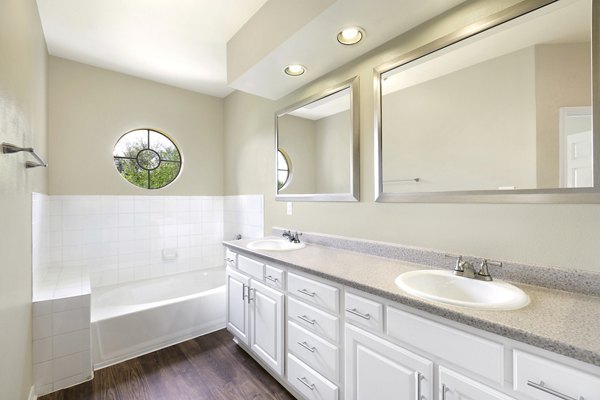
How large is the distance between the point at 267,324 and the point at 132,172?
241 centimetres

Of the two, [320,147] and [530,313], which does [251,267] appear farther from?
[530,313]

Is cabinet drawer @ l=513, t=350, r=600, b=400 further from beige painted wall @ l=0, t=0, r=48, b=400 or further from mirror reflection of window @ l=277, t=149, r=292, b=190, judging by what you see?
mirror reflection of window @ l=277, t=149, r=292, b=190

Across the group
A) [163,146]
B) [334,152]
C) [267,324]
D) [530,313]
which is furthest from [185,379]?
[163,146]

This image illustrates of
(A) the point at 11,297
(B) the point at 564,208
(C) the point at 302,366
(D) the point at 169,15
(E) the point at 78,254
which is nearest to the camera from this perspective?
(B) the point at 564,208

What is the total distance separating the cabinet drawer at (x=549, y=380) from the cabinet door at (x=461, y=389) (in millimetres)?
79

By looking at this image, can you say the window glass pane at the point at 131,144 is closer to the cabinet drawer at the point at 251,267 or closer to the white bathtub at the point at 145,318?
the white bathtub at the point at 145,318

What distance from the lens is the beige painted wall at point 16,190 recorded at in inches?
45.0

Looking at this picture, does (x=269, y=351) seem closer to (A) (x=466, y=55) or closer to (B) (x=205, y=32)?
(A) (x=466, y=55)

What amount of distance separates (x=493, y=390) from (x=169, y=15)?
109 inches

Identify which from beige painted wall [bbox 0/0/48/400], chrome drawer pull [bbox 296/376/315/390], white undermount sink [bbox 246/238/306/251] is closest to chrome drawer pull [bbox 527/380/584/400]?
chrome drawer pull [bbox 296/376/315/390]

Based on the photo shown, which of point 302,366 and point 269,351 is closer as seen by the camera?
point 302,366

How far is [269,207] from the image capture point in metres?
2.86

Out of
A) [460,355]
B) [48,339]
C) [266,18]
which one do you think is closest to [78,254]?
[48,339]

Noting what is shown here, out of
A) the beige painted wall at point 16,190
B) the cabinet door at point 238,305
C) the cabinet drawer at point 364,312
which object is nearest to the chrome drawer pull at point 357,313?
the cabinet drawer at point 364,312
